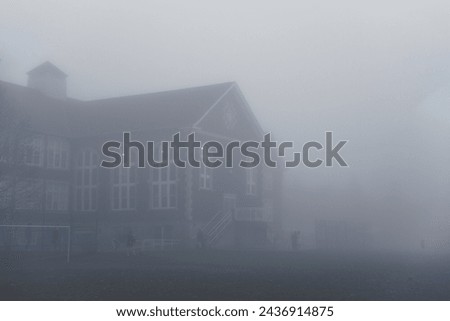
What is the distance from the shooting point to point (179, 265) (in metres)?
12.9

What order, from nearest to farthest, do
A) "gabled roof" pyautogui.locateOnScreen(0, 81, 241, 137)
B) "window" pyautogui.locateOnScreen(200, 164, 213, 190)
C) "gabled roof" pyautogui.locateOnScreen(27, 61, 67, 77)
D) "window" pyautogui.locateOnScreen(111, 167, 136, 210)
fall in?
1. "gabled roof" pyautogui.locateOnScreen(27, 61, 67, 77)
2. "gabled roof" pyautogui.locateOnScreen(0, 81, 241, 137)
3. "window" pyautogui.locateOnScreen(111, 167, 136, 210)
4. "window" pyautogui.locateOnScreen(200, 164, 213, 190)

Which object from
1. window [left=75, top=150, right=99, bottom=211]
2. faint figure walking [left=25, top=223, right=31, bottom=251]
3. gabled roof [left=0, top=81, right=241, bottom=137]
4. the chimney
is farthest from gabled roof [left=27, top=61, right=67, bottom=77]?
faint figure walking [left=25, top=223, right=31, bottom=251]

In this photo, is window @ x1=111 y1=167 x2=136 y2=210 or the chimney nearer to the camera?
the chimney

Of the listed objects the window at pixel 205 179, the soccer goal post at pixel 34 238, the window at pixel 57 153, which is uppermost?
the window at pixel 57 153

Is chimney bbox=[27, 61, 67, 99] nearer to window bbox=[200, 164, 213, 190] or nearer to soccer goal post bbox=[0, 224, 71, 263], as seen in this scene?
soccer goal post bbox=[0, 224, 71, 263]

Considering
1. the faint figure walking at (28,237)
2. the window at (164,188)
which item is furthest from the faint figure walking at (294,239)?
the faint figure walking at (28,237)

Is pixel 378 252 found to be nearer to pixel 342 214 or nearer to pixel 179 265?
pixel 342 214

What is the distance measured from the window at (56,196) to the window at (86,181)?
0.28 m

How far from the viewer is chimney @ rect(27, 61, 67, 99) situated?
12.8 meters

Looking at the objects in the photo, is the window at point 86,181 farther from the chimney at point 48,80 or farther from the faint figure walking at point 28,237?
the faint figure walking at point 28,237

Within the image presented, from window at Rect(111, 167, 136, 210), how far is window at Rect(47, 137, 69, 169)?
3.33ft

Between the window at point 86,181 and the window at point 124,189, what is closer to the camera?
the window at point 124,189

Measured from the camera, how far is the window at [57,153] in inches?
591
